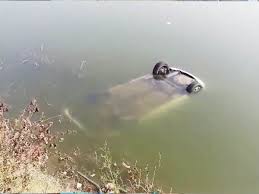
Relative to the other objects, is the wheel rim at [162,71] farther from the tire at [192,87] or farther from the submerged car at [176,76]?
the tire at [192,87]

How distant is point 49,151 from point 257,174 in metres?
3.54

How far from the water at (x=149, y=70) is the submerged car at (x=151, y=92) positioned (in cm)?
19

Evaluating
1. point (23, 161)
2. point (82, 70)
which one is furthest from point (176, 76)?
point (23, 161)

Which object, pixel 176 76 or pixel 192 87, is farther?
pixel 176 76

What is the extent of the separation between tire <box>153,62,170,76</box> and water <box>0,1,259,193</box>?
2.44ft

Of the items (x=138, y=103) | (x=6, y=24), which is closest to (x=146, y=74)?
(x=138, y=103)

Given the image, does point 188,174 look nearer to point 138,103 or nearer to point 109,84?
point 138,103

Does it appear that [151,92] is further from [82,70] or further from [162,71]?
[82,70]

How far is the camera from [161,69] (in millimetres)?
8820

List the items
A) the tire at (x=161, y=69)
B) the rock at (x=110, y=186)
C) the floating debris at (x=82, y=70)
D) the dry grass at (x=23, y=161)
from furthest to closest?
1. the floating debris at (x=82, y=70)
2. the tire at (x=161, y=69)
3. the rock at (x=110, y=186)
4. the dry grass at (x=23, y=161)

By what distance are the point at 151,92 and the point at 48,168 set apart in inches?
106

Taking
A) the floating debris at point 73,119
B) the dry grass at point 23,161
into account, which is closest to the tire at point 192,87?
the floating debris at point 73,119

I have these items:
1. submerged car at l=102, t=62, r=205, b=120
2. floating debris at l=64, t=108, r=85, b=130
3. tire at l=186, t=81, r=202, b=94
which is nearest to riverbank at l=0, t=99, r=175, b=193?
floating debris at l=64, t=108, r=85, b=130

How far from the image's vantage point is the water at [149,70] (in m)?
6.98
